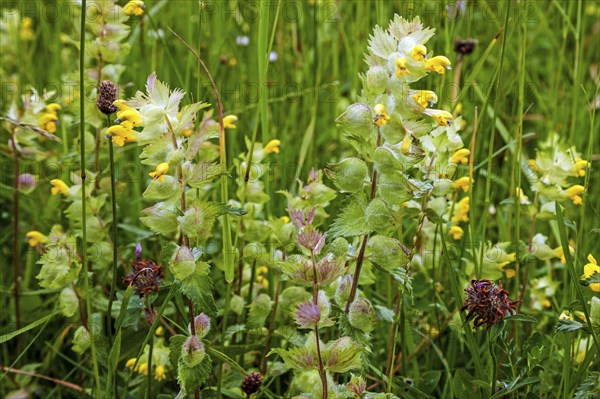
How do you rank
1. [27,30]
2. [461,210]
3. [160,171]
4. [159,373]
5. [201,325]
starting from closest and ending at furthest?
[160,171]
[201,325]
[159,373]
[461,210]
[27,30]

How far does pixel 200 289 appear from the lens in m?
0.94

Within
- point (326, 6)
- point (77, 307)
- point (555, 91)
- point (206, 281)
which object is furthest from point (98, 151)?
point (555, 91)

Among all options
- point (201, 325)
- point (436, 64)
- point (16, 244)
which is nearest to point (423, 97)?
point (436, 64)

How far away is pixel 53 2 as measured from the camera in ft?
9.00

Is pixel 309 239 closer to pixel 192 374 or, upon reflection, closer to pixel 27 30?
pixel 192 374

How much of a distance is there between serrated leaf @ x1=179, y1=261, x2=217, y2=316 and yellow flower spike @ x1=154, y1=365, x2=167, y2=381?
1.09 feet

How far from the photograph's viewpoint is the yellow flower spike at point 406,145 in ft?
3.02

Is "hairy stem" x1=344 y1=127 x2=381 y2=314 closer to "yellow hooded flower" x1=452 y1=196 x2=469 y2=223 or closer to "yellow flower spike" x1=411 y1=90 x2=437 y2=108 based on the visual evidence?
"yellow flower spike" x1=411 y1=90 x2=437 y2=108

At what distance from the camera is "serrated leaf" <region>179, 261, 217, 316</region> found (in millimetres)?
929

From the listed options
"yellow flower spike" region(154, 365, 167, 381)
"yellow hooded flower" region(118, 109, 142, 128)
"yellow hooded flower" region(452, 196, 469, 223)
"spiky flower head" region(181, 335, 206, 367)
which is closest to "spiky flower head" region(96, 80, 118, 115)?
"yellow hooded flower" region(118, 109, 142, 128)

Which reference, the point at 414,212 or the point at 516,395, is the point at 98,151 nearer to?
the point at 414,212

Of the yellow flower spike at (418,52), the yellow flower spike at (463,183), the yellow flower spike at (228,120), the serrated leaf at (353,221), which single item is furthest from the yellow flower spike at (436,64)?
the yellow flower spike at (228,120)

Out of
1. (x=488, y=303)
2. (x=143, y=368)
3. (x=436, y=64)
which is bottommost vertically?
(x=143, y=368)

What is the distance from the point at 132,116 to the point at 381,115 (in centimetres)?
31
